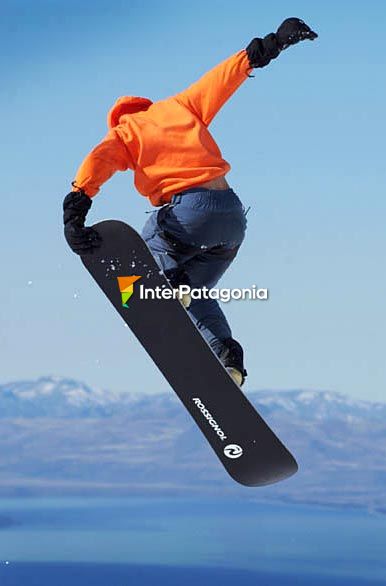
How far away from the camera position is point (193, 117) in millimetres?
5426

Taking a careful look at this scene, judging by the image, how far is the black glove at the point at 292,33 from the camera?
523cm

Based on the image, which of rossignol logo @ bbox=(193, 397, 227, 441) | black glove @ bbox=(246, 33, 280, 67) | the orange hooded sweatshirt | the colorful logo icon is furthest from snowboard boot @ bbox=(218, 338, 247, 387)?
black glove @ bbox=(246, 33, 280, 67)

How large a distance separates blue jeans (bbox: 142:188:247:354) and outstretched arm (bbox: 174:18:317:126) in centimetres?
36

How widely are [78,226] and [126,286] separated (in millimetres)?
373

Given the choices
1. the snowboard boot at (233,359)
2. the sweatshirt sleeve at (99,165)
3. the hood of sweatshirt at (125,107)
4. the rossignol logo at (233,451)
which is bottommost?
the rossignol logo at (233,451)

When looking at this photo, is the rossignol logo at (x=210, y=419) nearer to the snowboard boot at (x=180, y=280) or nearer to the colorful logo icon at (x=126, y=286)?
the snowboard boot at (x=180, y=280)

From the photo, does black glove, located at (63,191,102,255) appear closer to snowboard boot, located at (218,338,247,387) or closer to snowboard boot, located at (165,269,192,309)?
snowboard boot, located at (165,269,192,309)

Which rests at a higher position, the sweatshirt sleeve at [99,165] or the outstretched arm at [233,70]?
the outstretched arm at [233,70]

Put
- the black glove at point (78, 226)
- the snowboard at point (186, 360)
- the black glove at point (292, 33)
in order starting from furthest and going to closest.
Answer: the snowboard at point (186, 360), the black glove at point (78, 226), the black glove at point (292, 33)

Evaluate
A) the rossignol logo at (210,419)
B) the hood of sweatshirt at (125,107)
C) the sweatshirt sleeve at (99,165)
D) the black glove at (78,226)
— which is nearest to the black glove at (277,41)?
the hood of sweatshirt at (125,107)

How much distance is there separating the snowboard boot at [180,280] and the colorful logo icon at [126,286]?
0.15m

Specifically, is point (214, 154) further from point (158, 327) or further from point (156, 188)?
point (158, 327)

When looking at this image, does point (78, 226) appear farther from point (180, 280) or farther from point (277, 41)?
point (277, 41)

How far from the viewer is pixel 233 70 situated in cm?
537
